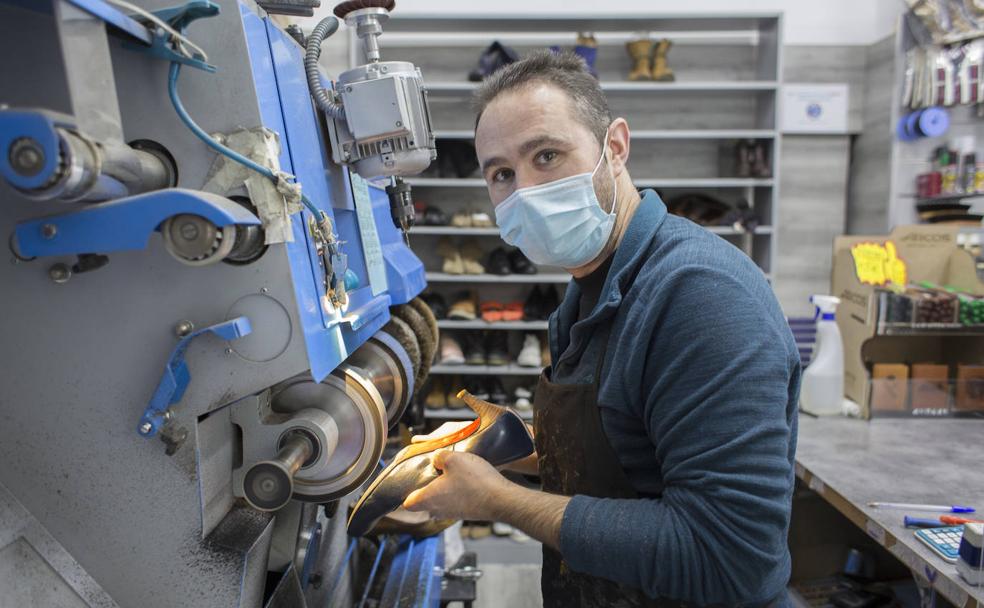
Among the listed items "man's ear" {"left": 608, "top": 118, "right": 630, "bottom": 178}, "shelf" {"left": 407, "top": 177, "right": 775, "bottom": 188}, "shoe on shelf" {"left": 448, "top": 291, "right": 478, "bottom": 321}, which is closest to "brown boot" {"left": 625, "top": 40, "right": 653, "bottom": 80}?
"shelf" {"left": 407, "top": 177, "right": 775, "bottom": 188}

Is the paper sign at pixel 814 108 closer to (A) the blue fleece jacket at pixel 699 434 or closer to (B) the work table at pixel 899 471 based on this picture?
(B) the work table at pixel 899 471

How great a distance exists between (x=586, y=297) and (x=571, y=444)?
1.06 feet

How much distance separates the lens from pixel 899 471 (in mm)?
1996

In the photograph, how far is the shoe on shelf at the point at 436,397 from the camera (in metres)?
3.85

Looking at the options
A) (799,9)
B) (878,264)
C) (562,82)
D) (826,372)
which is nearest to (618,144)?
(562,82)

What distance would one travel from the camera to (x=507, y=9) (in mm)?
4066

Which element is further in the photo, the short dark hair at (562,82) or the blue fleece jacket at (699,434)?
the short dark hair at (562,82)

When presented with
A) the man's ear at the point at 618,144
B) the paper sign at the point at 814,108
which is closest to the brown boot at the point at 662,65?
the paper sign at the point at 814,108

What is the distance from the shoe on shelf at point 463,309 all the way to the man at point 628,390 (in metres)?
2.43

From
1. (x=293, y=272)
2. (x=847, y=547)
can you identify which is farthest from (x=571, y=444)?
(x=847, y=547)

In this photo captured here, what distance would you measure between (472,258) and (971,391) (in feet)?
8.59

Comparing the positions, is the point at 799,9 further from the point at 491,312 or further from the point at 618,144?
A: the point at 618,144

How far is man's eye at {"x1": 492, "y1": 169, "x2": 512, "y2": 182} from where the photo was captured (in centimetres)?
127

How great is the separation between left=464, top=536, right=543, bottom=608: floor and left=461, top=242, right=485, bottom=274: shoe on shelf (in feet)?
5.43
